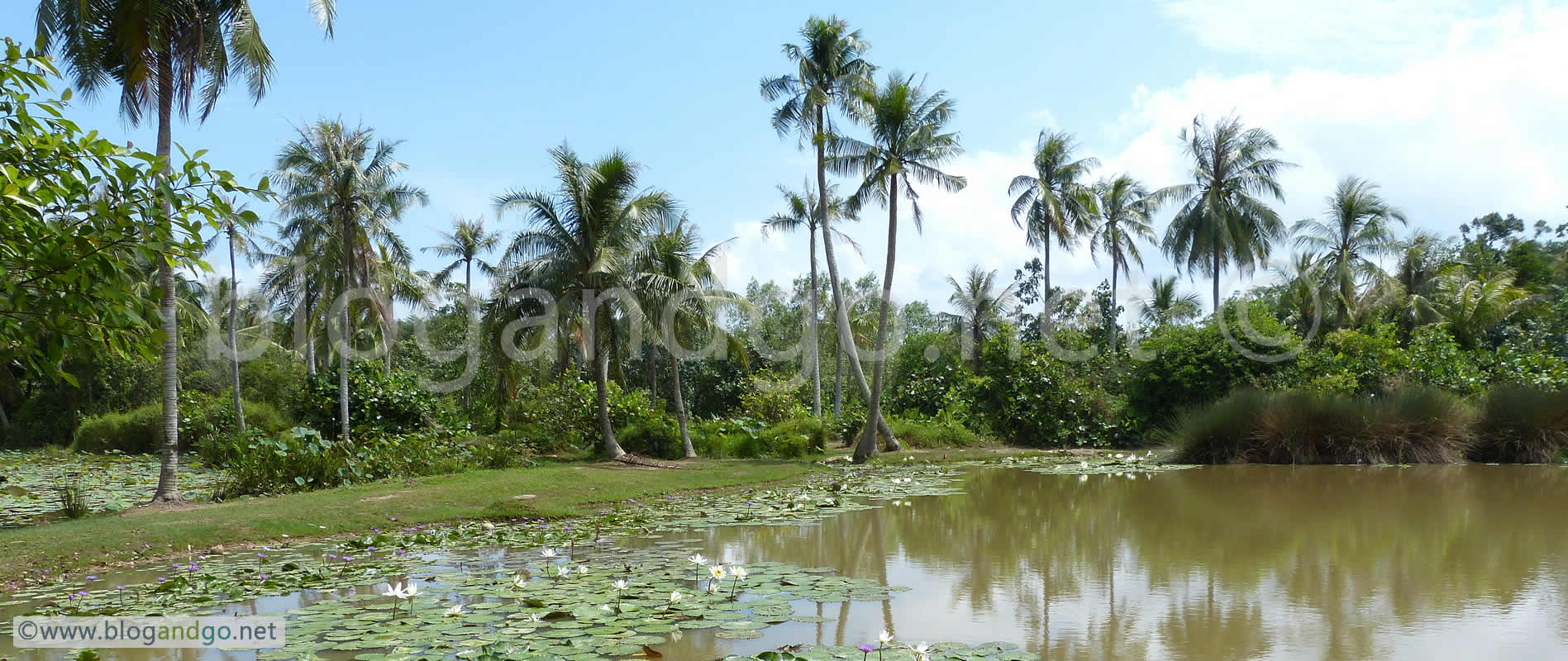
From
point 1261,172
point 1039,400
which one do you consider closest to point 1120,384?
point 1039,400

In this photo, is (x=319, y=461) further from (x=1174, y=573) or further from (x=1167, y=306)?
(x=1167, y=306)

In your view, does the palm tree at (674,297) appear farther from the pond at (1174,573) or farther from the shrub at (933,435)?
the pond at (1174,573)

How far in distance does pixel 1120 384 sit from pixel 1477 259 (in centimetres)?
2334

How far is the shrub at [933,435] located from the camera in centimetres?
2447

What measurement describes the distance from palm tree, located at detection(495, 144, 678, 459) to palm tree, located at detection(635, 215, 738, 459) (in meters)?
0.50

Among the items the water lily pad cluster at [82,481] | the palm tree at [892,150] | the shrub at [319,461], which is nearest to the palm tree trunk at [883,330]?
the palm tree at [892,150]

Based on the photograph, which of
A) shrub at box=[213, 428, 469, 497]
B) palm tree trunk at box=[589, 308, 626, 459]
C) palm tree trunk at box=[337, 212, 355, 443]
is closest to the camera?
shrub at box=[213, 428, 469, 497]

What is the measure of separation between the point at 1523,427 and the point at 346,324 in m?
24.2

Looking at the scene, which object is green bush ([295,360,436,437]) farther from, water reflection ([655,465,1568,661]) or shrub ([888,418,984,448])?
water reflection ([655,465,1568,661])

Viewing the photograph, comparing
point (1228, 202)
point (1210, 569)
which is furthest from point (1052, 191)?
point (1210, 569)

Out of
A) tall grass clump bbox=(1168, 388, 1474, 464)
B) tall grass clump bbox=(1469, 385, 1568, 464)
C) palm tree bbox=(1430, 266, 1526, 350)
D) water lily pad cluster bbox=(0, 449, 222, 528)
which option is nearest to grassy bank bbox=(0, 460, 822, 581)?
water lily pad cluster bbox=(0, 449, 222, 528)

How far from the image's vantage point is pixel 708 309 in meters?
21.8

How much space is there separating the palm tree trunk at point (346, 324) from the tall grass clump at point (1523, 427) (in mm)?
22682

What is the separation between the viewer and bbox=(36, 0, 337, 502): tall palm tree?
462 inches
